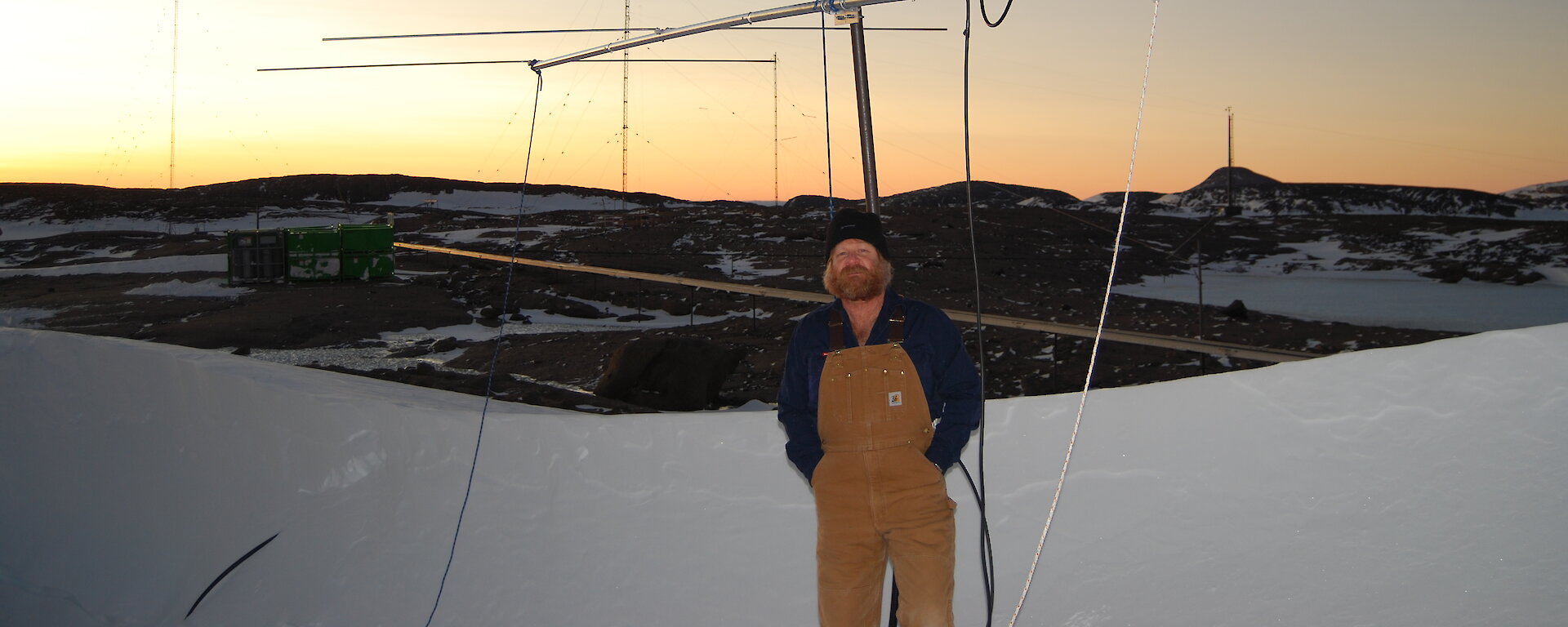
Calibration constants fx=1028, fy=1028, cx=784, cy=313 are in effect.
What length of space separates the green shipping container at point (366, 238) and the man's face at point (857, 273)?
883 inches

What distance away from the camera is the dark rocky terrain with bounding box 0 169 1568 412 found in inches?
598

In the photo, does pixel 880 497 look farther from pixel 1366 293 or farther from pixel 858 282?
pixel 1366 293

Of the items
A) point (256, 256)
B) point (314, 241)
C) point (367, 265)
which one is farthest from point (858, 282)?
point (256, 256)

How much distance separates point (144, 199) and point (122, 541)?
62.7m

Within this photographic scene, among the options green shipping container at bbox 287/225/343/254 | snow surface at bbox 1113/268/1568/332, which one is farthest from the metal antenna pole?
green shipping container at bbox 287/225/343/254

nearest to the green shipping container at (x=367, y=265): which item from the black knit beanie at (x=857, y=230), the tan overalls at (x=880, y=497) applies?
the black knit beanie at (x=857, y=230)

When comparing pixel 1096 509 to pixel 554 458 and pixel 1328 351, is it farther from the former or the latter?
pixel 1328 351

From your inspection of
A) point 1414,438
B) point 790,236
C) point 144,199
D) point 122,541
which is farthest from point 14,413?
point 144,199

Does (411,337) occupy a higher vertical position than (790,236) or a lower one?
lower

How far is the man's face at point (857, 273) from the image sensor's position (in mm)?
2732

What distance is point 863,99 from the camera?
4.66 meters

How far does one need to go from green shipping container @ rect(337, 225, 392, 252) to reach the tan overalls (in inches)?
889

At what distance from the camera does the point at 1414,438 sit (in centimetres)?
369

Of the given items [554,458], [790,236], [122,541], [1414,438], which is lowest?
[122,541]
